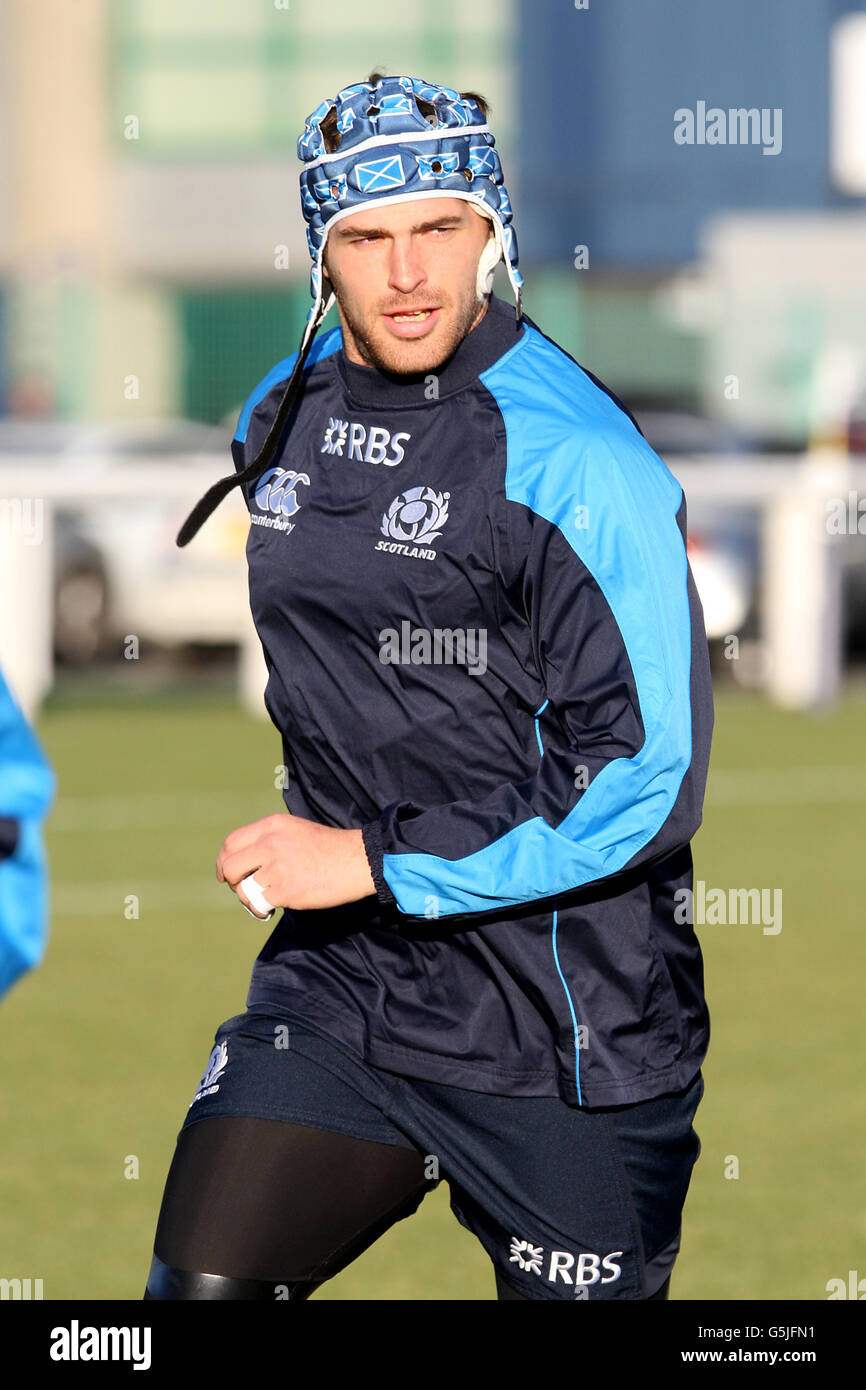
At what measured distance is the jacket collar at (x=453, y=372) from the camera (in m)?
3.44

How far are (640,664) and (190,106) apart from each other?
37.9m

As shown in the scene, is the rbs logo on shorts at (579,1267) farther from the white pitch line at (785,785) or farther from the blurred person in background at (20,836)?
the white pitch line at (785,785)

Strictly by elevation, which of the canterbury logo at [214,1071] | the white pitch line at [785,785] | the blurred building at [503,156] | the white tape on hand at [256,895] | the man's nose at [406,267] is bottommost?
the white pitch line at [785,785]

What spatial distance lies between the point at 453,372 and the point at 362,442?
0.18 metres

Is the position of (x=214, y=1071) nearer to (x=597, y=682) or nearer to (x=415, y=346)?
(x=597, y=682)

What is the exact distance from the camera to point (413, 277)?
337cm

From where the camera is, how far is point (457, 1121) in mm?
3369

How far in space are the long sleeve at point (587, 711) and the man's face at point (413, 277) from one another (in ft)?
0.91

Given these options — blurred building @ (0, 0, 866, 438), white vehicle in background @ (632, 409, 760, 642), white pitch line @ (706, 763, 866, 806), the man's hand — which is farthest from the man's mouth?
blurred building @ (0, 0, 866, 438)

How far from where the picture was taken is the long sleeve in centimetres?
316

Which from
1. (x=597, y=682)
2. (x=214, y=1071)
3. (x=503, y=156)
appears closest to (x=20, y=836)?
(x=597, y=682)

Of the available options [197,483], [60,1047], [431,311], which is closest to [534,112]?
[197,483]

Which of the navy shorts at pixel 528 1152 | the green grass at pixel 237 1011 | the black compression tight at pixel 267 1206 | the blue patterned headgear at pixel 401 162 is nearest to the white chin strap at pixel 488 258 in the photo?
the blue patterned headgear at pixel 401 162
